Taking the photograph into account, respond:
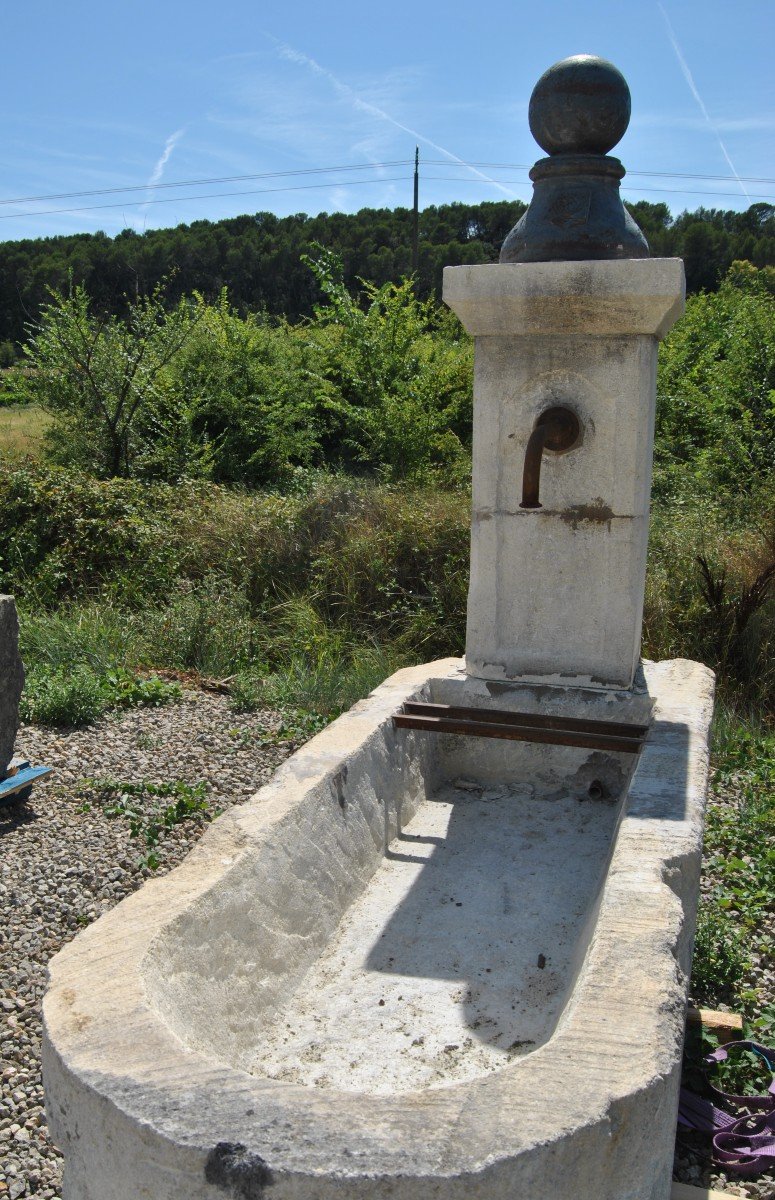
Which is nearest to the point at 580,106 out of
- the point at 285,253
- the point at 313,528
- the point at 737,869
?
the point at 737,869

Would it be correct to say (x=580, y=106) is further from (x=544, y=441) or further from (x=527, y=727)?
(x=527, y=727)

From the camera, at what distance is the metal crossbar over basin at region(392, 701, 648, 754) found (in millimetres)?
2879

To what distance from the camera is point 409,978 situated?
236cm

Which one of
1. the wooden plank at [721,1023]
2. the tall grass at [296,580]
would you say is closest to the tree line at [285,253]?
the tall grass at [296,580]

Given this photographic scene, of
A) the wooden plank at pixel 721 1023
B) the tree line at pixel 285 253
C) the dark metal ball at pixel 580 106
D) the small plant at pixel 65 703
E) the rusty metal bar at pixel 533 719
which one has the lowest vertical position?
the wooden plank at pixel 721 1023

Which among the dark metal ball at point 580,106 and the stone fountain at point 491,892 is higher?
the dark metal ball at point 580,106

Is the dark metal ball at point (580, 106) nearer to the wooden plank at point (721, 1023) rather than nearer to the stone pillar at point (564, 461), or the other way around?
the stone pillar at point (564, 461)

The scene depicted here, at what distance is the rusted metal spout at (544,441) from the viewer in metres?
2.86

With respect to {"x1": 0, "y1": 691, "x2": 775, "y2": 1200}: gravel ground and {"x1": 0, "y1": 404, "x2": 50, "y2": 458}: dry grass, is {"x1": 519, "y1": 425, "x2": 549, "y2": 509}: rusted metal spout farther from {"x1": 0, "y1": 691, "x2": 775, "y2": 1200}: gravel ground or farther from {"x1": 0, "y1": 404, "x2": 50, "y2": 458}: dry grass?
{"x1": 0, "y1": 404, "x2": 50, "y2": 458}: dry grass

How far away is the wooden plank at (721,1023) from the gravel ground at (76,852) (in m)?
0.34

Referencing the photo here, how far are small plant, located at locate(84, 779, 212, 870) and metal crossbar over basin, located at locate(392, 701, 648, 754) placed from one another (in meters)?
1.39

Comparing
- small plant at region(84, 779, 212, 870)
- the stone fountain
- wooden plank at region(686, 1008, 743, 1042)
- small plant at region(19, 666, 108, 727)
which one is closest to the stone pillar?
the stone fountain

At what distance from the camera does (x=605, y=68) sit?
306 cm

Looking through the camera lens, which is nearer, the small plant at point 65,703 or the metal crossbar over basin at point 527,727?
the metal crossbar over basin at point 527,727
